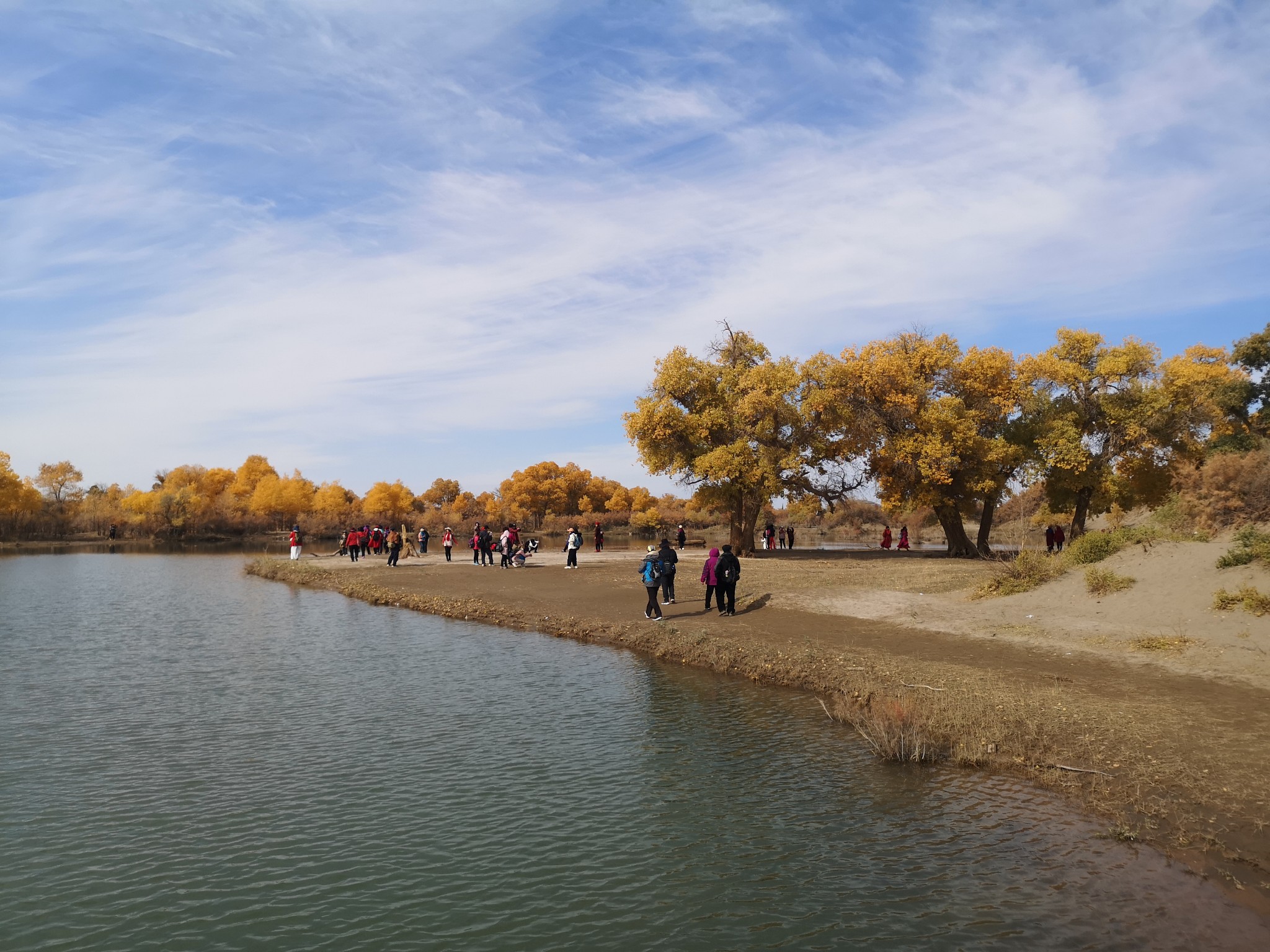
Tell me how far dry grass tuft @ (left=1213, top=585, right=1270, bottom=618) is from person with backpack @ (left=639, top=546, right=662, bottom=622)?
43.0 ft

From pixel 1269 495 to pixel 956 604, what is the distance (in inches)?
673

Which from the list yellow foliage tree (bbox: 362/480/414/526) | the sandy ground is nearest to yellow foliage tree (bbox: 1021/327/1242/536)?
the sandy ground

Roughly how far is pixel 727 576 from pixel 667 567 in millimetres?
1957

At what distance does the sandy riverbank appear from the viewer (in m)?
9.78

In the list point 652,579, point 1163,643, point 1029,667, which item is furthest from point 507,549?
point 1163,643

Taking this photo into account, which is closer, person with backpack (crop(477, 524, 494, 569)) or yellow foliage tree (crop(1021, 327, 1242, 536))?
yellow foliage tree (crop(1021, 327, 1242, 536))

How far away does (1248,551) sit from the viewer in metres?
19.1

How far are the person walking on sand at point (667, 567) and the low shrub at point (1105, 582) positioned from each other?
11.0 metres

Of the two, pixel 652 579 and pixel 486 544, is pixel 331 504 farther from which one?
pixel 652 579

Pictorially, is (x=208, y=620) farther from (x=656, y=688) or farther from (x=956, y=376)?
(x=956, y=376)

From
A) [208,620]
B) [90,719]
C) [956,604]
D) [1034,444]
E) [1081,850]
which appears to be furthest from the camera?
[1034,444]

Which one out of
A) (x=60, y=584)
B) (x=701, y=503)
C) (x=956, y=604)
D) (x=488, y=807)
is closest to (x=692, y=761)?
(x=488, y=807)

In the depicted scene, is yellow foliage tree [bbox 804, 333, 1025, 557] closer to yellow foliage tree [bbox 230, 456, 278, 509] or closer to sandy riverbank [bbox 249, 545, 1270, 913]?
sandy riverbank [bbox 249, 545, 1270, 913]

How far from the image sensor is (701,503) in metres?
41.7
